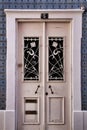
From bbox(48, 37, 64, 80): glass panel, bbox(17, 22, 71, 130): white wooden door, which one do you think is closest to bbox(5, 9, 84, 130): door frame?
bbox(17, 22, 71, 130): white wooden door

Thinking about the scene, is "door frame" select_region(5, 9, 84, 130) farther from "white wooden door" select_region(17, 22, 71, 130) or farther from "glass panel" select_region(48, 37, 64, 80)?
"glass panel" select_region(48, 37, 64, 80)

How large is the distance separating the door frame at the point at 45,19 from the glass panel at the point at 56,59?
0.30m

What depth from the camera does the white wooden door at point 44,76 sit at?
8.55 metres

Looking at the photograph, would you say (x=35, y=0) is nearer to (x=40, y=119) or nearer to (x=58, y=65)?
(x=58, y=65)

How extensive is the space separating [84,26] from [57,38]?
67 centimetres

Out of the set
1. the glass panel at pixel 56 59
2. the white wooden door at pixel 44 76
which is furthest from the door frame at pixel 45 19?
the glass panel at pixel 56 59

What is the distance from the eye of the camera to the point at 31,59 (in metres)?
8.62

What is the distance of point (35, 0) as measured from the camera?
28.0 feet

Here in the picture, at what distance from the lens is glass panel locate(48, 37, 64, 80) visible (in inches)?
339

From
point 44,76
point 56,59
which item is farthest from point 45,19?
point 44,76

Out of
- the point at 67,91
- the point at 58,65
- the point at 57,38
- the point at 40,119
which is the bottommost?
the point at 40,119

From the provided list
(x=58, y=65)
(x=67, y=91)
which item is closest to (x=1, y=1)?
(x=58, y=65)

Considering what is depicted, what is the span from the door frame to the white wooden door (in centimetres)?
19

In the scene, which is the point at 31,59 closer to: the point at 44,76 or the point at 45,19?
the point at 44,76
